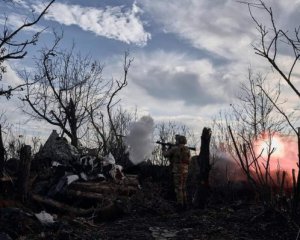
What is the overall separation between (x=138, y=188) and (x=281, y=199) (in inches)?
254

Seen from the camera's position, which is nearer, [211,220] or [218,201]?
[211,220]

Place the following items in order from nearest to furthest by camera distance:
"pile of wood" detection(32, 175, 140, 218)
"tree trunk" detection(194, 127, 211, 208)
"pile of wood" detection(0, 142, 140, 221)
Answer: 1. "pile of wood" detection(32, 175, 140, 218)
2. "pile of wood" detection(0, 142, 140, 221)
3. "tree trunk" detection(194, 127, 211, 208)

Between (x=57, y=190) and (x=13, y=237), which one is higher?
(x=57, y=190)

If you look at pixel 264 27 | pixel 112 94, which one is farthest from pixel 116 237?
pixel 112 94

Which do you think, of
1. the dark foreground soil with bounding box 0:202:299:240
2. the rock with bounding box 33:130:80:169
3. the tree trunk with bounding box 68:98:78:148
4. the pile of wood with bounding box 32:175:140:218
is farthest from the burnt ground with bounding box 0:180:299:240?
the tree trunk with bounding box 68:98:78:148

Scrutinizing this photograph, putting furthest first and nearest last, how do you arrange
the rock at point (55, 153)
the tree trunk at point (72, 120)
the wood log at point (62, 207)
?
the tree trunk at point (72, 120) → the rock at point (55, 153) → the wood log at point (62, 207)

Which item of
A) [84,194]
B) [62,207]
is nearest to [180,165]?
[84,194]

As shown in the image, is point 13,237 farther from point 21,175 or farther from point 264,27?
point 264,27

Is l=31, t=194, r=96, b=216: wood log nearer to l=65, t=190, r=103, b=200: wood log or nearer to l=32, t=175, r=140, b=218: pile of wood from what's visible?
l=32, t=175, r=140, b=218: pile of wood

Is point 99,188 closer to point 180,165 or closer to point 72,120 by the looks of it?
point 180,165

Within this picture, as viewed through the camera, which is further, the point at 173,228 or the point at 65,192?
the point at 65,192

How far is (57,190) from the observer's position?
43.1 feet

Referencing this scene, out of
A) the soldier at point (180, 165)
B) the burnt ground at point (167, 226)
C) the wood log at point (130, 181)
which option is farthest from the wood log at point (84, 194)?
the soldier at point (180, 165)

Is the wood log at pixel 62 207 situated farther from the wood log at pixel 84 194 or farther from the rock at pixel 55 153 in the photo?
the rock at pixel 55 153
